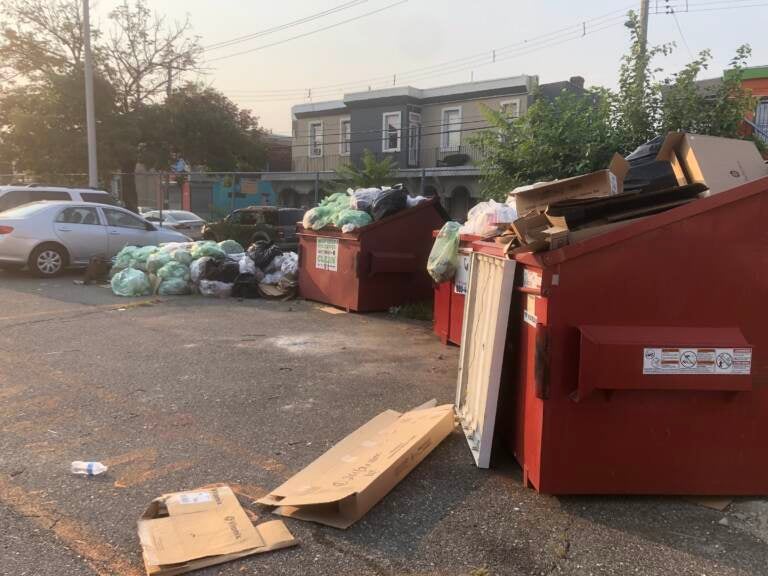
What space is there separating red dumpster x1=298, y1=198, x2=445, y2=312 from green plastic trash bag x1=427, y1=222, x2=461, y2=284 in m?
1.96

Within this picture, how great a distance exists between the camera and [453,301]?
7.14 m

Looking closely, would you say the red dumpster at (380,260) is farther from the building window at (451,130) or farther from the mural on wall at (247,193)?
the mural on wall at (247,193)

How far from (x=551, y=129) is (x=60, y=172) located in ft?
70.1

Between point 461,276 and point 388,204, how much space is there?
2.61m

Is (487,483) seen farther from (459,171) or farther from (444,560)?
(459,171)

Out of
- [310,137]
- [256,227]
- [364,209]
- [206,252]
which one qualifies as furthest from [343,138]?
[364,209]

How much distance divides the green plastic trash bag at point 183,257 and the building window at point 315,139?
19719 millimetres

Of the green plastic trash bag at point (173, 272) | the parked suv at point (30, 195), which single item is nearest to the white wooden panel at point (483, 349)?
the green plastic trash bag at point (173, 272)

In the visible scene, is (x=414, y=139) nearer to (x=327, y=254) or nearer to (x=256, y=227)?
(x=256, y=227)

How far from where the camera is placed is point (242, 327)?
8281 millimetres

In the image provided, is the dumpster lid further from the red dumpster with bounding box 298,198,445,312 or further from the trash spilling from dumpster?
the red dumpster with bounding box 298,198,445,312

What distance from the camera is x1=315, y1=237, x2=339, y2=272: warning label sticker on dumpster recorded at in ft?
31.5

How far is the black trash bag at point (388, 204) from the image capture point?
9094 millimetres

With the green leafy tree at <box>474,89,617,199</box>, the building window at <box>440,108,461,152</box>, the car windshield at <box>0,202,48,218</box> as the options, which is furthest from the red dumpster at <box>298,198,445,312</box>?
the building window at <box>440,108,461,152</box>
